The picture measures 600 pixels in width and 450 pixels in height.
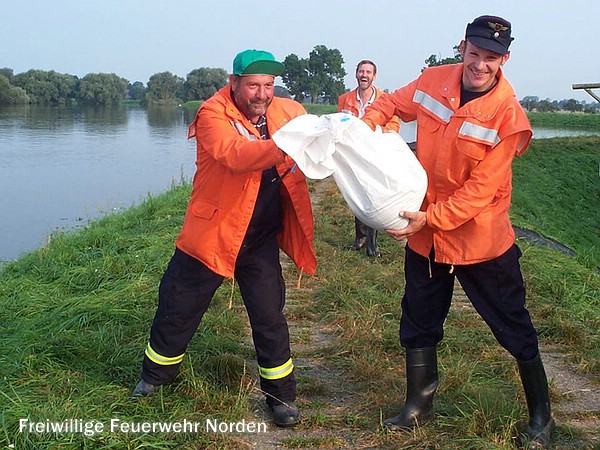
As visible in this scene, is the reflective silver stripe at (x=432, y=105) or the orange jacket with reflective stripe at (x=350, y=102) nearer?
the reflective silver stripe at (x=432, y=105)

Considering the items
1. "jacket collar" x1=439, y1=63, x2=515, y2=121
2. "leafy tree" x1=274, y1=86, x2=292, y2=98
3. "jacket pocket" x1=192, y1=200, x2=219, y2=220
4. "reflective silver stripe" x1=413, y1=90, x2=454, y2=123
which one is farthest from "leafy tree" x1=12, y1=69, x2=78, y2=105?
"jacket collar" x1=439, y1=63, x2=515, y2=121

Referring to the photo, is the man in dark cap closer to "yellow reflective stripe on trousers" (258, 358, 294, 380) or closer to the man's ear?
the man's ear

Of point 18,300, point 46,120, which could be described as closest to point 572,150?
point 18,300

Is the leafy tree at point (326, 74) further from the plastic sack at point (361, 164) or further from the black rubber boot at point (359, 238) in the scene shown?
the plastic sack at point (361, 164)

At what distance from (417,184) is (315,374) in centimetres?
174

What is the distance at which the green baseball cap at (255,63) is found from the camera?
337 centimetres

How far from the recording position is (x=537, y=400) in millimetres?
3523

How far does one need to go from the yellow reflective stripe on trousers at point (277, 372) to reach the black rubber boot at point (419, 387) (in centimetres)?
61

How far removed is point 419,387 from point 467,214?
1.05 m

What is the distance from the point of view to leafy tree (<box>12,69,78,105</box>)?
54188 millimetres

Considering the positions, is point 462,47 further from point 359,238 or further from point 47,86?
point 47,86

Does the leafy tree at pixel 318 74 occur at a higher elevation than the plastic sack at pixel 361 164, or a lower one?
higher

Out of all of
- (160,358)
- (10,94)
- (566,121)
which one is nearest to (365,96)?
(160,358)

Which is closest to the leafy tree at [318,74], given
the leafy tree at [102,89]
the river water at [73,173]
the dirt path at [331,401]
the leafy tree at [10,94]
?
the leafy tree at [102,89]
